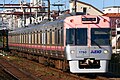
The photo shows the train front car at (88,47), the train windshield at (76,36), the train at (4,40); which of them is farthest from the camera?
the train at (4,40)

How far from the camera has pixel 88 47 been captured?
18.0 meters

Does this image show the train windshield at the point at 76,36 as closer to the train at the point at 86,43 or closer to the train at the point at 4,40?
the train at the point at 86,43

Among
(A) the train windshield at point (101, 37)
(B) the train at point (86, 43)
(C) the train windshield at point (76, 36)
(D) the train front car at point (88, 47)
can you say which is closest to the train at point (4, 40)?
(B) the train at point (86, 43)

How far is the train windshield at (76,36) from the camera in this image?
18.1 m

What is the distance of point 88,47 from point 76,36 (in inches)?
29.1

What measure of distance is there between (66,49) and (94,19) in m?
1.90

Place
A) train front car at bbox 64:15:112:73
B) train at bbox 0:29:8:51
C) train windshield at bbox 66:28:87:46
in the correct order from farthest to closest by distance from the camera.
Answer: train at bbox 0:29:8:51 → train windshield at bbox 66:28:87:46 → train front car at bbox 64:15:112:73

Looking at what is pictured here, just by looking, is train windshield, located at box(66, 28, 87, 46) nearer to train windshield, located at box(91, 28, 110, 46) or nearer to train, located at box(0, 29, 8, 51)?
train windshield, located at box(91, 28, 110, 46)

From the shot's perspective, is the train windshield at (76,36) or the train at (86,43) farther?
the train windshield at (76,36)

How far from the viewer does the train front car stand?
18.0 m

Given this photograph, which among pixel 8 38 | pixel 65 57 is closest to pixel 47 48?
pixel 65 57

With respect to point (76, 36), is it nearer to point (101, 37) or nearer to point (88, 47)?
point (88, 47)

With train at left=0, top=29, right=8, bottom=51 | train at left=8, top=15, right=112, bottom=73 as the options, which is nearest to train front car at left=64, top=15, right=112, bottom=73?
train at left=8, top=15, right=112, bottom=73

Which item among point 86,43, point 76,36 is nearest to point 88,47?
point 86,43
